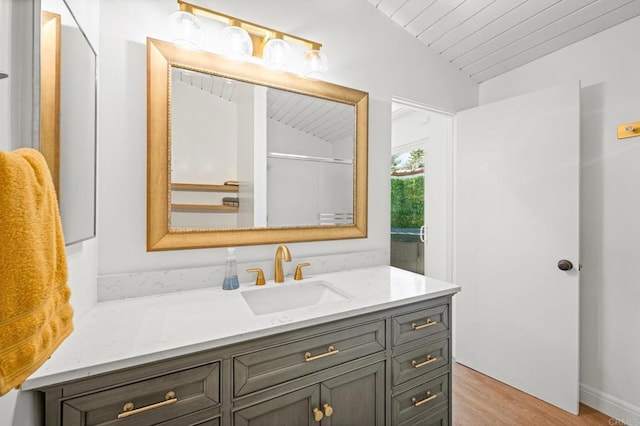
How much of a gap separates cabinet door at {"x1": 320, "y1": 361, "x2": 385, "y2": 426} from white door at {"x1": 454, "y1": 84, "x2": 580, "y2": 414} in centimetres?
139

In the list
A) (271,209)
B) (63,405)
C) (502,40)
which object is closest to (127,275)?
(63,405)

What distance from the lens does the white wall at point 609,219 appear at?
168 cm

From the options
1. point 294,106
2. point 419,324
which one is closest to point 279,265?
point 419,324

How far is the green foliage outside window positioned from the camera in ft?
10.2

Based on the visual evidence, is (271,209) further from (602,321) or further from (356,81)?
(602,321)

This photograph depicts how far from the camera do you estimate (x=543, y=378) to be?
6.24 feet

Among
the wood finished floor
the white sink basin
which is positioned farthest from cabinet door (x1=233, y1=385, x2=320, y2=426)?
the wood finished floor

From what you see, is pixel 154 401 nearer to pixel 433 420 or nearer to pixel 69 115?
pixel 69 115

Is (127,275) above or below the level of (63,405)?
above

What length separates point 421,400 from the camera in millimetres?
1324

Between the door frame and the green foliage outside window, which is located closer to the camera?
the door frame

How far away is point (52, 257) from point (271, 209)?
107 centimetres

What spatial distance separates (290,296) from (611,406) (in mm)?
2065

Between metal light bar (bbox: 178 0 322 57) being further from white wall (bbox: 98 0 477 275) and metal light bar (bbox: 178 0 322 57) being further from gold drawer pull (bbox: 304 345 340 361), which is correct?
gold drawer pull (bbox: 304 345 340 361)
